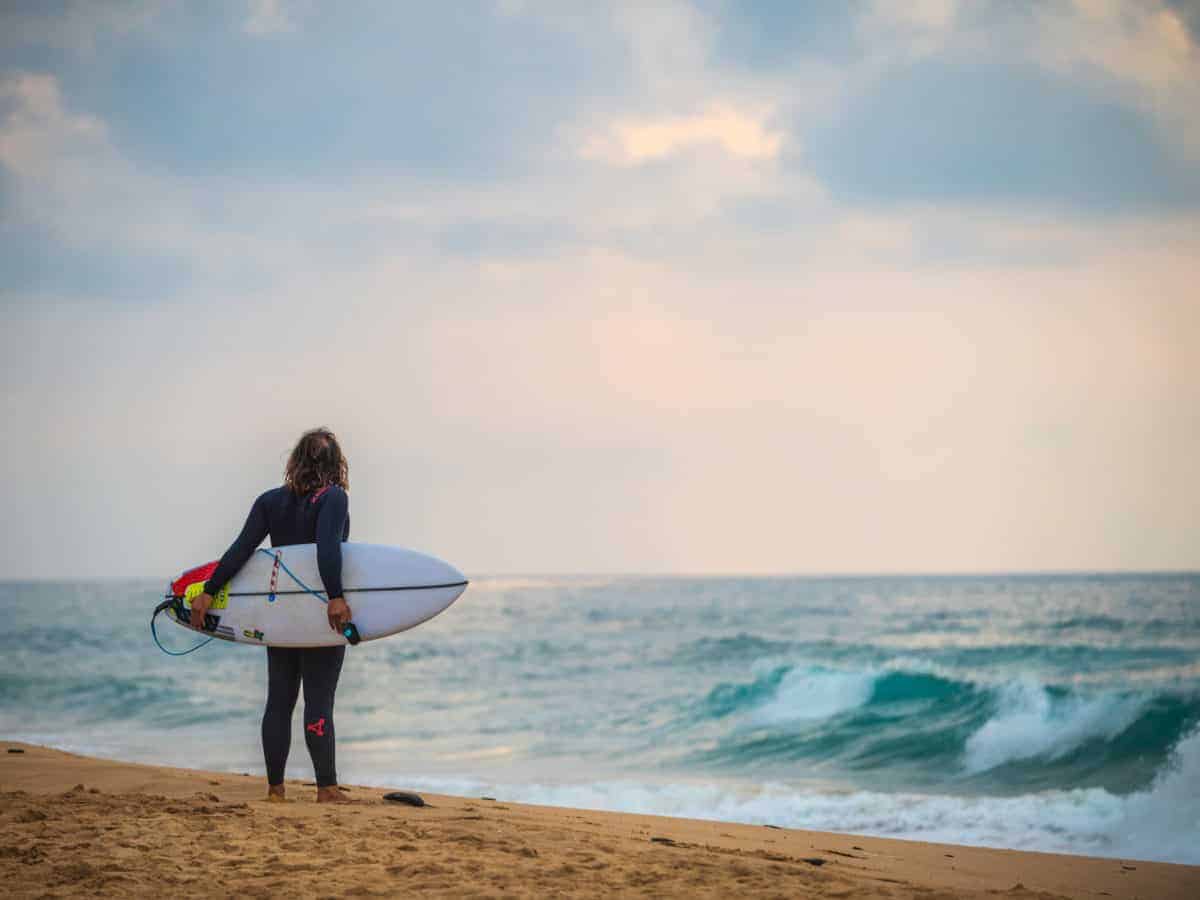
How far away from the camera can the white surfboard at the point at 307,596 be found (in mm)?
5148

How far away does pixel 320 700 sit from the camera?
509cm

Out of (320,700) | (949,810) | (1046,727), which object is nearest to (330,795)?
(320,700)

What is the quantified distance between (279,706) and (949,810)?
5.63 meters

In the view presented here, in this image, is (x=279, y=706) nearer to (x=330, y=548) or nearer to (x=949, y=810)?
(x=330, y=548)

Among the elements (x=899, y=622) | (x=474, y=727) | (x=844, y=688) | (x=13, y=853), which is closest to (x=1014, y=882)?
(x=13, y=853)

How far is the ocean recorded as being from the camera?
8.95 m

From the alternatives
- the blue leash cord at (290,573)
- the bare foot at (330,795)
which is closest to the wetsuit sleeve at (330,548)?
the blue leash cord at (290,573)

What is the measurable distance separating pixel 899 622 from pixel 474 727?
23.6 m

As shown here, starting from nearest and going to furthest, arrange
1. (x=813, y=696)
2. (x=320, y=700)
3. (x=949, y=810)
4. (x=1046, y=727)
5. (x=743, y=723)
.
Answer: (x=320, y=700) < (x=949, y=810) < (x=1046, y=727) < (x=743, y=723) < (x=813, y=696)

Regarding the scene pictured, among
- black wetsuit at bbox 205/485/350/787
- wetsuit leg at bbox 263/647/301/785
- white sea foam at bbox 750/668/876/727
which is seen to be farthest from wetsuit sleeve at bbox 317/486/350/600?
white sea foam at bbox 750/668/876/727

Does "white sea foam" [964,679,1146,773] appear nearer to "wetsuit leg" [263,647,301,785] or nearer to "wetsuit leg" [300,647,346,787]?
"wetsuit leg" [300,647,346,787]

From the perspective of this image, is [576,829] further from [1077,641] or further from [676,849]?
[1077,641]

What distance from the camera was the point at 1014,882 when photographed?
497cm

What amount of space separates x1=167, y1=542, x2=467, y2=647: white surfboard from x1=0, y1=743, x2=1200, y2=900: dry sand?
30.0 inches
